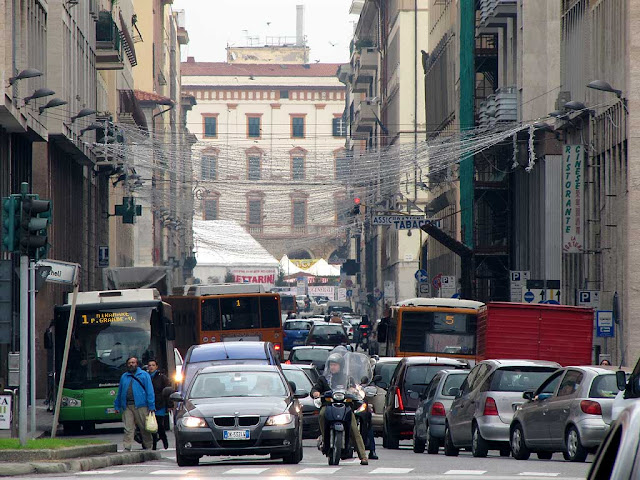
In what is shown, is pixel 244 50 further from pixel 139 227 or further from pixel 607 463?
pixel 607 463

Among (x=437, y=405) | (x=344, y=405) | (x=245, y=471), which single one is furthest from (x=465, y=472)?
(x=437, y=405)

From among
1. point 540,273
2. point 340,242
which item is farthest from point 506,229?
point 340,242

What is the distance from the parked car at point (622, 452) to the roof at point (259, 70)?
160974mm

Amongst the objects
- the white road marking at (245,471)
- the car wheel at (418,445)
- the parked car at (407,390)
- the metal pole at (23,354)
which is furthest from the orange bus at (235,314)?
the white road marking at (245,471)

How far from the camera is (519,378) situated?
Answer: 20.7 metres

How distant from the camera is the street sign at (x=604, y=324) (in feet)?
115

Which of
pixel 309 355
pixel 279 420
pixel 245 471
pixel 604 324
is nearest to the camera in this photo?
pixel 245 471

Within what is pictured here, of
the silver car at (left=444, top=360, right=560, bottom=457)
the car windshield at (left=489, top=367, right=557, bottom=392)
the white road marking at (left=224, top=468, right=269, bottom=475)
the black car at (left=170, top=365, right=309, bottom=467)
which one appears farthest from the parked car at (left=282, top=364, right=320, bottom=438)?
the white road marking at (left=224, top=468, right=269, bottom=475)

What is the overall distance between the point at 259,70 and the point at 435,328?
430 ft

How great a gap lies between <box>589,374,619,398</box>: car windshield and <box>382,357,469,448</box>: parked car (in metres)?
6.81

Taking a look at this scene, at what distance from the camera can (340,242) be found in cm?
15062

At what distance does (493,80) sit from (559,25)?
11.2 metres

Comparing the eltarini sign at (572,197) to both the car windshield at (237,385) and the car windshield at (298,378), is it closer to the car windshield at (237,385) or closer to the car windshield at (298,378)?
the car windshield at (298,378)

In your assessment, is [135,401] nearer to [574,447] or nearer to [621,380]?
[574,447]
